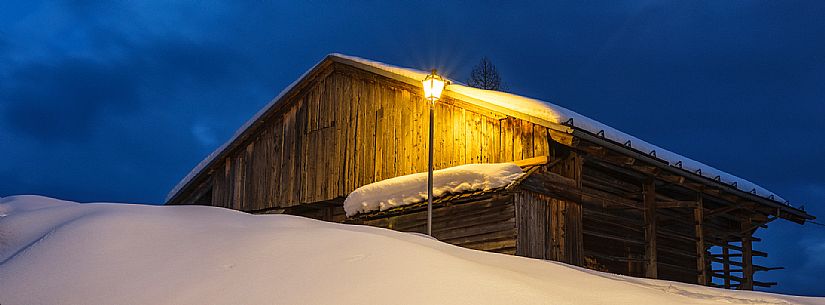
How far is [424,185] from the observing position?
1467 cm

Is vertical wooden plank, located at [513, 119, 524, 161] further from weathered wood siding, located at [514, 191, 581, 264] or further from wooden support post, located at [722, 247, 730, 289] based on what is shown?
wooden support post, located at [722, 247, 730, 289]

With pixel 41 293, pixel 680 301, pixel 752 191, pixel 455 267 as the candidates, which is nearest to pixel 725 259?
pixel 752 191

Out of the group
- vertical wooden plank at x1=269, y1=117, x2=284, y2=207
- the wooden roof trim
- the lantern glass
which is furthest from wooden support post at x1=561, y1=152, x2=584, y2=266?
vertical wooden plank at x1=269, y1=117, x2=284, y2=207

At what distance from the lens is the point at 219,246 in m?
5.03

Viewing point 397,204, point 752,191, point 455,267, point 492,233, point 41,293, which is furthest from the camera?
point 752,191

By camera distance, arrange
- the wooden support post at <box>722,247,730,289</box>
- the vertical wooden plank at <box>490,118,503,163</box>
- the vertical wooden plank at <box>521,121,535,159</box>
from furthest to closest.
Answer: the wooden support post at <box>722,247,730,289</box>
the vertical wooden plank at <box>490,118,503,163</box>
the vertical wooden plank at <box>521,121,535,159</box>

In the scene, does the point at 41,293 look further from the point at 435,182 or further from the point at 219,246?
the point at 435,182

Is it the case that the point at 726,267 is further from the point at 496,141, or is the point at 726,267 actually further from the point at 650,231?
the point at 496,141

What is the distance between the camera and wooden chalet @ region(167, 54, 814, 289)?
44.6 ft

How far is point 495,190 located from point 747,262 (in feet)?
33.8

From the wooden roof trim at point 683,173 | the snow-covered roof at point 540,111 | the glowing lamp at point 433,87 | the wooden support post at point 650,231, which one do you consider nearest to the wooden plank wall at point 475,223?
the snow-covered roof at point 540,111

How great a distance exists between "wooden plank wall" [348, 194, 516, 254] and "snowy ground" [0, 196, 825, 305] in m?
7.64

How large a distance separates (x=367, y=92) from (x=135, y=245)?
1256cm

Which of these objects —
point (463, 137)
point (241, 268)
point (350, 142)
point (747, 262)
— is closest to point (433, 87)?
point (463, 137)
